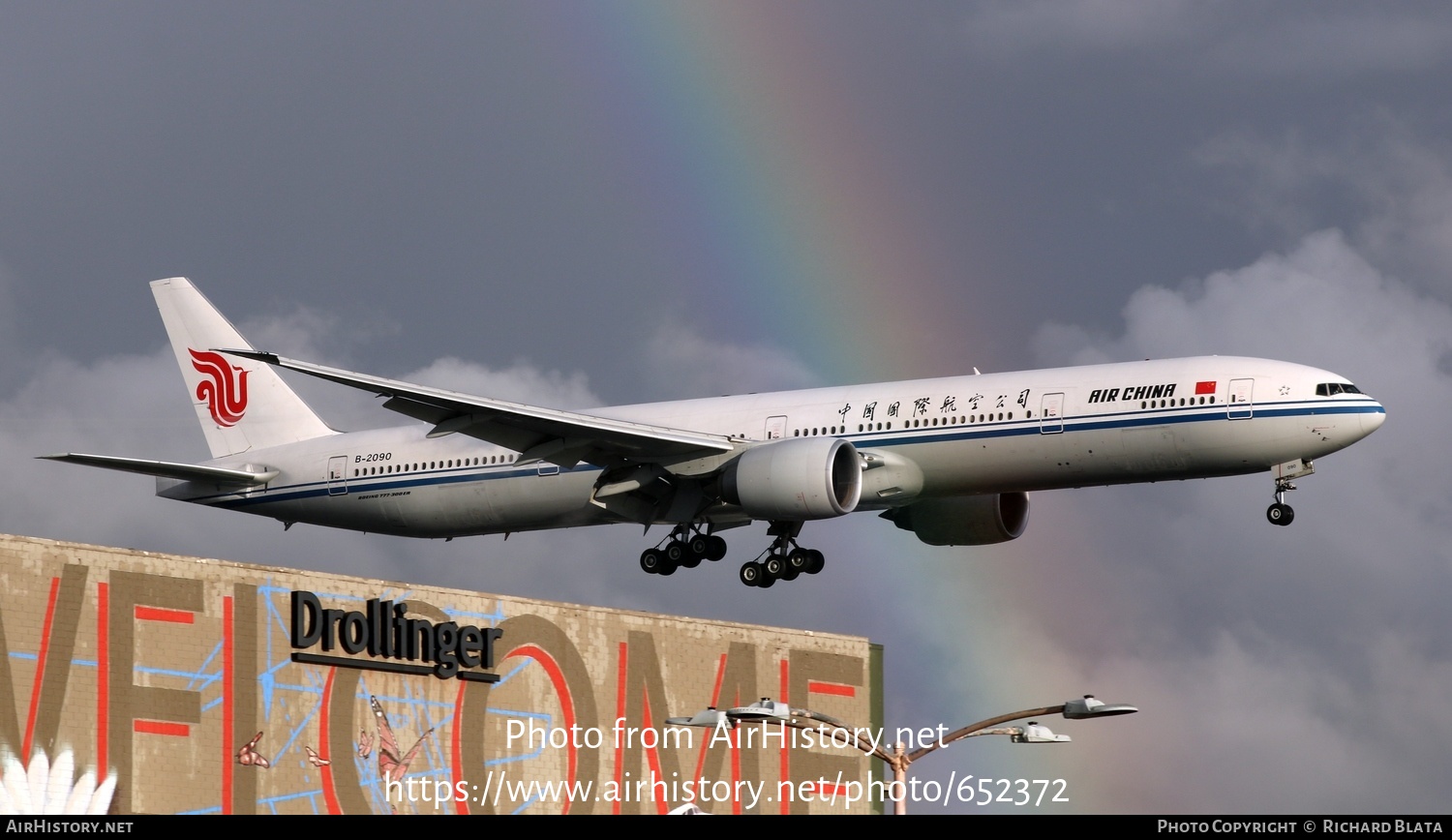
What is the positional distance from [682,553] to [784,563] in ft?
9.86

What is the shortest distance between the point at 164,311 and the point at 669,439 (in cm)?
2441

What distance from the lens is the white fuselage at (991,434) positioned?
46.2 meters

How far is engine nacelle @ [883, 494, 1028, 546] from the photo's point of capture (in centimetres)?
5672

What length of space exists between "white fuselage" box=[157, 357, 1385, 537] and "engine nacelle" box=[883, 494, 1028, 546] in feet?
19.3

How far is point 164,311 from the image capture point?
224 ft

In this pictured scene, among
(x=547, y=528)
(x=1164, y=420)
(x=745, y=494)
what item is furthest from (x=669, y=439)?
(x=1164, y=420)

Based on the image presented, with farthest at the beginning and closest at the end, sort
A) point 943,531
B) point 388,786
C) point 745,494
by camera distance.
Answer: point 388,786 → point 943,531 → point 745,494

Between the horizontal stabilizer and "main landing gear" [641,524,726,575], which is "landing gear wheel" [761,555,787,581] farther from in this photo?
the horizontal stabilizer

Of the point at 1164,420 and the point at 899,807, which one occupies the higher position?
the point at 1164,420

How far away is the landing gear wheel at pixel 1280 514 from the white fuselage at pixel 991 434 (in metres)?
1.72

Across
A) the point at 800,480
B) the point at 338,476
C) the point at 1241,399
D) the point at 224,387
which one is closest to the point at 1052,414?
the point at 1241,399

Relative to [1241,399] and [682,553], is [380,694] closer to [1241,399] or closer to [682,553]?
Answer: [682,553]

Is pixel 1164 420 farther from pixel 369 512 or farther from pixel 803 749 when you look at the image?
pixel 803 749

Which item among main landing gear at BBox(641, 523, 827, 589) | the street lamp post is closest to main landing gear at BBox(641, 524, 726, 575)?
main landing gear at BBox(641, 523, 827, 589)
